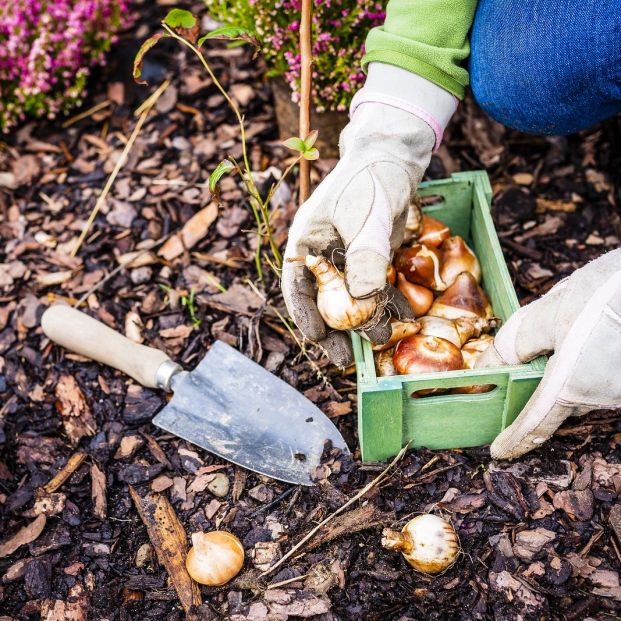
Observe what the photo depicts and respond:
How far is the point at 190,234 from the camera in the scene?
2498 mm

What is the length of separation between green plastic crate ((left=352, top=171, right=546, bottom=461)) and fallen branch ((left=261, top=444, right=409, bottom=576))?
3 centimetres

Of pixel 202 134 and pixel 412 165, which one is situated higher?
pixel 412 165

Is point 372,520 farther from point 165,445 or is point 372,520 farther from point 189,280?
point 189,280

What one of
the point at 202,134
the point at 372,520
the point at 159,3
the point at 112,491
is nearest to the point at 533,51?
the point at 372,520

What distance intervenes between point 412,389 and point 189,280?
108 cm

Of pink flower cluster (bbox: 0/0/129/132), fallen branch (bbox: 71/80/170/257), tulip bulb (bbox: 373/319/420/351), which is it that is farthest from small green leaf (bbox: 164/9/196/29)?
pink flower cluster (bbox: 0/0/129/132)

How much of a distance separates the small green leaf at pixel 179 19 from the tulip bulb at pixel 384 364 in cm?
100

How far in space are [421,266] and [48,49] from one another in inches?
71.7

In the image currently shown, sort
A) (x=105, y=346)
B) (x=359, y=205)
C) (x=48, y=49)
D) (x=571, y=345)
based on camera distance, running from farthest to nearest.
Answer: (x=48, y=49)
(x=105, y=346)
(x=359, y=205)
(x=571, y=345)

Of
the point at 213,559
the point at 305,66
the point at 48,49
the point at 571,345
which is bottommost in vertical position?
the point at 213,559

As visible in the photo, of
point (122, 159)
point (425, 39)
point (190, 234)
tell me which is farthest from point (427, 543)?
point (122, 159)

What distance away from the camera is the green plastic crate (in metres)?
1.60

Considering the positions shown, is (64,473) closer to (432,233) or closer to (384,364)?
(384,364)

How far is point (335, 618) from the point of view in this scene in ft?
5.26
